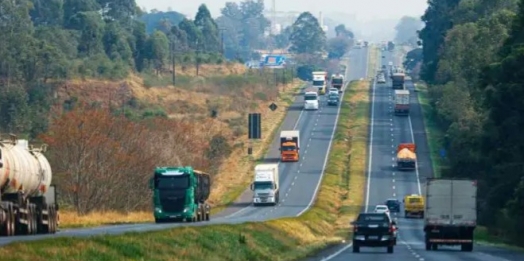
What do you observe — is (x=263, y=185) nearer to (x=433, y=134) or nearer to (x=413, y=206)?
(x=413, y=206)

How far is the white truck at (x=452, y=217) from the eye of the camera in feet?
194

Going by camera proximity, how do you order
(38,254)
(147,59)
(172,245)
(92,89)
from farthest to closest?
1. (147,59)
2. (92,89)
3. (172,245)
4. (38,254)

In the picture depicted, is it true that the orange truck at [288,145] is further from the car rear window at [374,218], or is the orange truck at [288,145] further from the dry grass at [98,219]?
the car rear window at [374,218]

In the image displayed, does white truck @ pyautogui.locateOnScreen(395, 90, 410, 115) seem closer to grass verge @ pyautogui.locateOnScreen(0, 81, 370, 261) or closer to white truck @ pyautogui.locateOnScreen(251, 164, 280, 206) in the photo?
grass verge @ pyautogui.locateOnScreen(0, 81, 370, 261)

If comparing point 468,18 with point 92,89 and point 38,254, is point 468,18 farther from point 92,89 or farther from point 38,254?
point 38,254

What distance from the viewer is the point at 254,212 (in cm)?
10194

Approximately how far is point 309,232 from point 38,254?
45.1 metres

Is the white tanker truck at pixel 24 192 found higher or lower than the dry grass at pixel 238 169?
higher

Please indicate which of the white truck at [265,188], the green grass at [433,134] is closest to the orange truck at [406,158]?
the green grass at [433,134]

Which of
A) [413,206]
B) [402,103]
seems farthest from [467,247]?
[402,103]

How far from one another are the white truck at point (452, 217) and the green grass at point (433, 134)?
60.4m

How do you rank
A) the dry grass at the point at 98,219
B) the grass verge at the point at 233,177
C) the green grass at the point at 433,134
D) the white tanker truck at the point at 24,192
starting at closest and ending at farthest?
the white tanker truck at the point at 24,192, the dry grass at the point at 98,219, the grass verge at the point at 233,177, the green grass at the point at 433,134

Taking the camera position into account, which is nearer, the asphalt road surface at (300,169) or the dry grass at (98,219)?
the dry grass at (98,219)

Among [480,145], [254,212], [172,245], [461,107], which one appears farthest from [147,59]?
[172,245]
